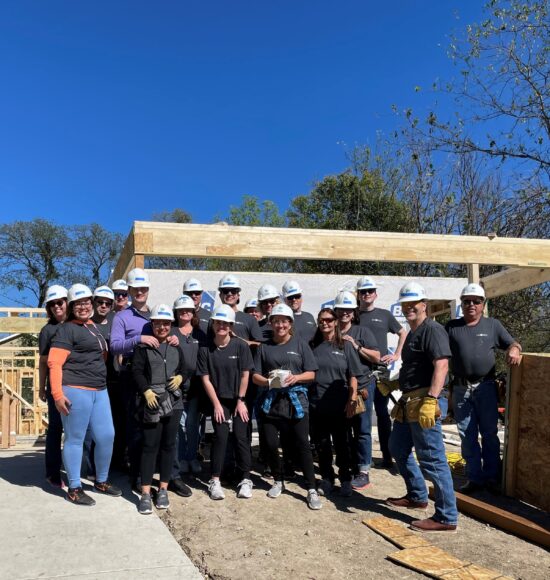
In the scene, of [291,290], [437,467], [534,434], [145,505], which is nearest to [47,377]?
[145,505]

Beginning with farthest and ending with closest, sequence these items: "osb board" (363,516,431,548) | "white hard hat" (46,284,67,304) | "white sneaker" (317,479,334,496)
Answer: "white sneaker" (317,479,334,496), "white hard hat" (46,284,67,304), "osb board" (363,516,431,548)

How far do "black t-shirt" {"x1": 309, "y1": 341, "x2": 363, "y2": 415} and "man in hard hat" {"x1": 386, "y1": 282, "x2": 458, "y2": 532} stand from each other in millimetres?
650

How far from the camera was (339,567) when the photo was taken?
11.2ft

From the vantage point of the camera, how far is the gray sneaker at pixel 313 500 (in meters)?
4.50

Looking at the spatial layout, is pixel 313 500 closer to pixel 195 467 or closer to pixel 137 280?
pixel 195 467

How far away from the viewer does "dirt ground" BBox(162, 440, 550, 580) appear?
338 cm

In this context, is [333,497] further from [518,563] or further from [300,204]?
[300,204]

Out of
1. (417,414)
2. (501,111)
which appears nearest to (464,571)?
(417,414)

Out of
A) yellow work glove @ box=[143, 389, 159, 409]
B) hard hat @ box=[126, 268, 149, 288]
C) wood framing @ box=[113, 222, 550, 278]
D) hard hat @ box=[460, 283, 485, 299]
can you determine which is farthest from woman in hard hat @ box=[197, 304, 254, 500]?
hard hat @ box=[460, 283, 485, 299]

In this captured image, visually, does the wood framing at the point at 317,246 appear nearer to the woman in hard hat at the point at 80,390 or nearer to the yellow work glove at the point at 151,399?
the woman in hard hat at the point at 80,390

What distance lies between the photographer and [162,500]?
4.36 m

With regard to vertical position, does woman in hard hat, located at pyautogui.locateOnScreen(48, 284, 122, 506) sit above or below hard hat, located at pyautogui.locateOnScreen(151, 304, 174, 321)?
below

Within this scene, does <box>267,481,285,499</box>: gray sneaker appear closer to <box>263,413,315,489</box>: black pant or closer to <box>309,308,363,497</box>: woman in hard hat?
<box>263,413,315,489</box>: black pant

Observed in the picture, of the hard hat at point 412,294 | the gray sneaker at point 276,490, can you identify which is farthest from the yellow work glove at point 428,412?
the gray sneaker at point 276,490
